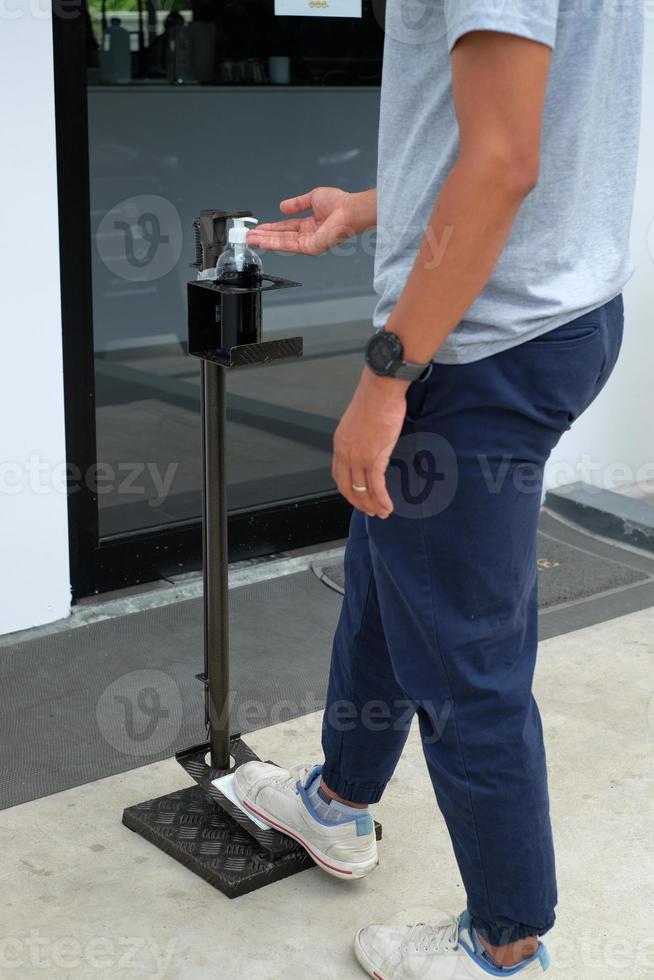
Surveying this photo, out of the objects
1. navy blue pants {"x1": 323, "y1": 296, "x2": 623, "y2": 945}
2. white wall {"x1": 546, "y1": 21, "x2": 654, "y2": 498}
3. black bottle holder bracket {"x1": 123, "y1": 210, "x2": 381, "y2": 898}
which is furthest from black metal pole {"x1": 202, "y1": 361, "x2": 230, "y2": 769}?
white wall {"x1": 546, "y1": 21, "x2": 654, "y2": 498}

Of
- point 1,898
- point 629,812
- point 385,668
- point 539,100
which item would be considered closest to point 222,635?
point 385,668

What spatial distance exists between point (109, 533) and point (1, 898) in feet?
4.39

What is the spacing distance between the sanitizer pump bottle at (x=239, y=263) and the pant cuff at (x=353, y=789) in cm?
78

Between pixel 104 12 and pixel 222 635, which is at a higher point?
pixel 104 12

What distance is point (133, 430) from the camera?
128 inches

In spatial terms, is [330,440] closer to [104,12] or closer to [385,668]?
[104,12]

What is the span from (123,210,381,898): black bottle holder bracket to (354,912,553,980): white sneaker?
26cm

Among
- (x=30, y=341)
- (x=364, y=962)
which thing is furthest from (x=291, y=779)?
(x=30, y=341)

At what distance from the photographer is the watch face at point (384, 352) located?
1.44 m

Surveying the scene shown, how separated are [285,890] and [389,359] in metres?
1.00

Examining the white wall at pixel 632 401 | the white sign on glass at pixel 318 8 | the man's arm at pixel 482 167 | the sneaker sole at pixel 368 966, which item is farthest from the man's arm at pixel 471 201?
the white wall at pixel 632 401

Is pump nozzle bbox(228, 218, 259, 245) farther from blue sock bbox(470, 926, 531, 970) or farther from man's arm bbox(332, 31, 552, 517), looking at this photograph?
blue sock bbox(470, 926, 531, 970)

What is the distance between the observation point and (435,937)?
71.5 inches

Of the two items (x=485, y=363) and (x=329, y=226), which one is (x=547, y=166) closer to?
(x=485, y=363)
